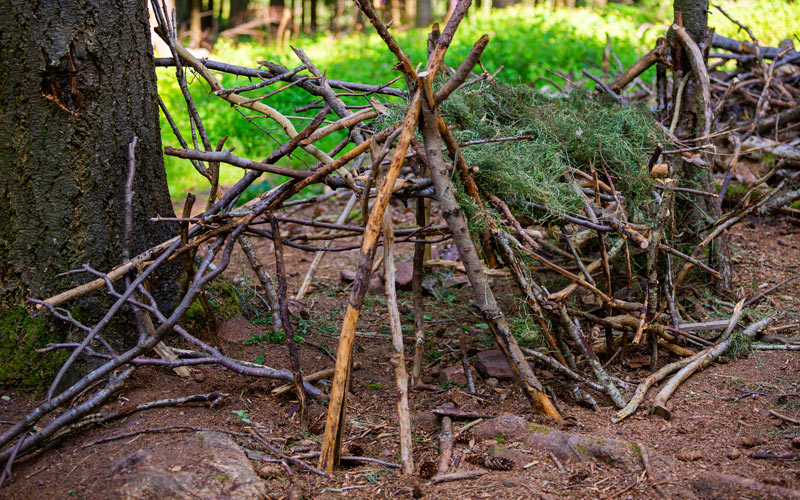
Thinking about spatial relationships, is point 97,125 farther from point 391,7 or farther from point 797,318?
point 391,7

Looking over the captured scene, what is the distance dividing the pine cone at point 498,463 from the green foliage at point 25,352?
1.86 m

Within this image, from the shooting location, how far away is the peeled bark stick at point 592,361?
113 inches

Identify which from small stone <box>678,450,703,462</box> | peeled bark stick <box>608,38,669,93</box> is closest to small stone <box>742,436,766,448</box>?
small stone <box>678,450,703,462</box>

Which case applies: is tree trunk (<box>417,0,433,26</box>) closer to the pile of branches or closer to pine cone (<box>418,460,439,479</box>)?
the pile of branches

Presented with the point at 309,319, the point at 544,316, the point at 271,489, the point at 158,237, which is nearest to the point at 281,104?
the point at 309,319

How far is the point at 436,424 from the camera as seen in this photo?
9.03 ft

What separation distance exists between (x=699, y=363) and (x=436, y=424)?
4.38 ft

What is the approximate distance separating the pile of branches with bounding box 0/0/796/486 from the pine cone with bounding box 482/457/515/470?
0.29 m

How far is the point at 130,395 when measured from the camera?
9.09 feet

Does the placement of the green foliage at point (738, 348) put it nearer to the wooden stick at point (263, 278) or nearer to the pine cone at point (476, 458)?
the pine cone at point (476, 458)

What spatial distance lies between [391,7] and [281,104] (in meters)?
15.9

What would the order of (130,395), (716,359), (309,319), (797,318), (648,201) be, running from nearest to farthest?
(130,395) → (716,359) → (648,201) → (797,318) → (309,319)

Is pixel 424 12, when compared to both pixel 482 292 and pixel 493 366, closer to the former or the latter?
pixel 493 366

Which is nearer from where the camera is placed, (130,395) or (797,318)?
(130,395)
